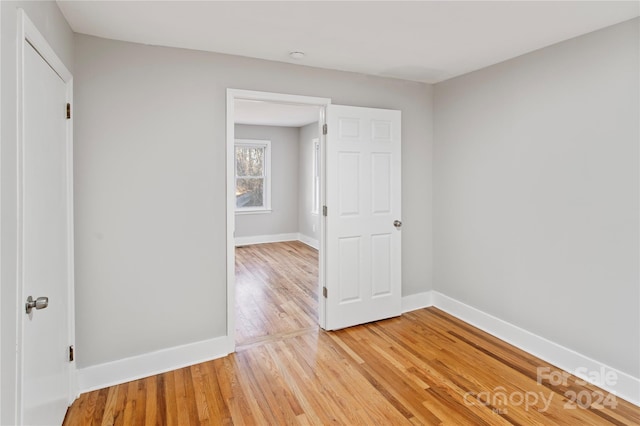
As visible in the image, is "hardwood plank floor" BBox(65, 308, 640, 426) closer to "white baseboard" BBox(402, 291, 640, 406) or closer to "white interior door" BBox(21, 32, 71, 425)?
"white baseboard" BBox(402, 291, 640, 406)

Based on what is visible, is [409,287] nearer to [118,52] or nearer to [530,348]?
[530,348]

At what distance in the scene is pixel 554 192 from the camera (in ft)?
8.88

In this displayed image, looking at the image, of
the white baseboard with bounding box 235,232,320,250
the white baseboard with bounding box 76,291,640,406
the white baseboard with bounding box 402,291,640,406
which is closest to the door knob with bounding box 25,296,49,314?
the white baseboard with bounding box 76,291,640,406

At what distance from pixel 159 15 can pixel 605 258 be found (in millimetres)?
3247

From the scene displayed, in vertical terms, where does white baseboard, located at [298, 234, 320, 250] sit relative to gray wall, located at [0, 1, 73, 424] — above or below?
below

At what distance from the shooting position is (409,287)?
3834 millimetres

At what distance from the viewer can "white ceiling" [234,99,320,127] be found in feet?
17.2

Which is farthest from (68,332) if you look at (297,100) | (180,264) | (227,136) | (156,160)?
(297,100)

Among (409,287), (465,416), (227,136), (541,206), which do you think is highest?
(227,136)

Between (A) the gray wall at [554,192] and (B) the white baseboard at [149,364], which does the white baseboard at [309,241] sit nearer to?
(A) the gray wall at [554,192]

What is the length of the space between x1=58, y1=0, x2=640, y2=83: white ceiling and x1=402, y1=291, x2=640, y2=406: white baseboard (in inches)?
88.6

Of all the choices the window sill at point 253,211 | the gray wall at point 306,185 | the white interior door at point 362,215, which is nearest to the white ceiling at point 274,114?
the gray wall at point 306,185

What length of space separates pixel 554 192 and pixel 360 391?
2.03 metres

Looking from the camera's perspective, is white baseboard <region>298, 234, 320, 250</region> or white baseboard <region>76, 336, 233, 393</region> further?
white baseboard <region>298, 234, 320, 250</region>
